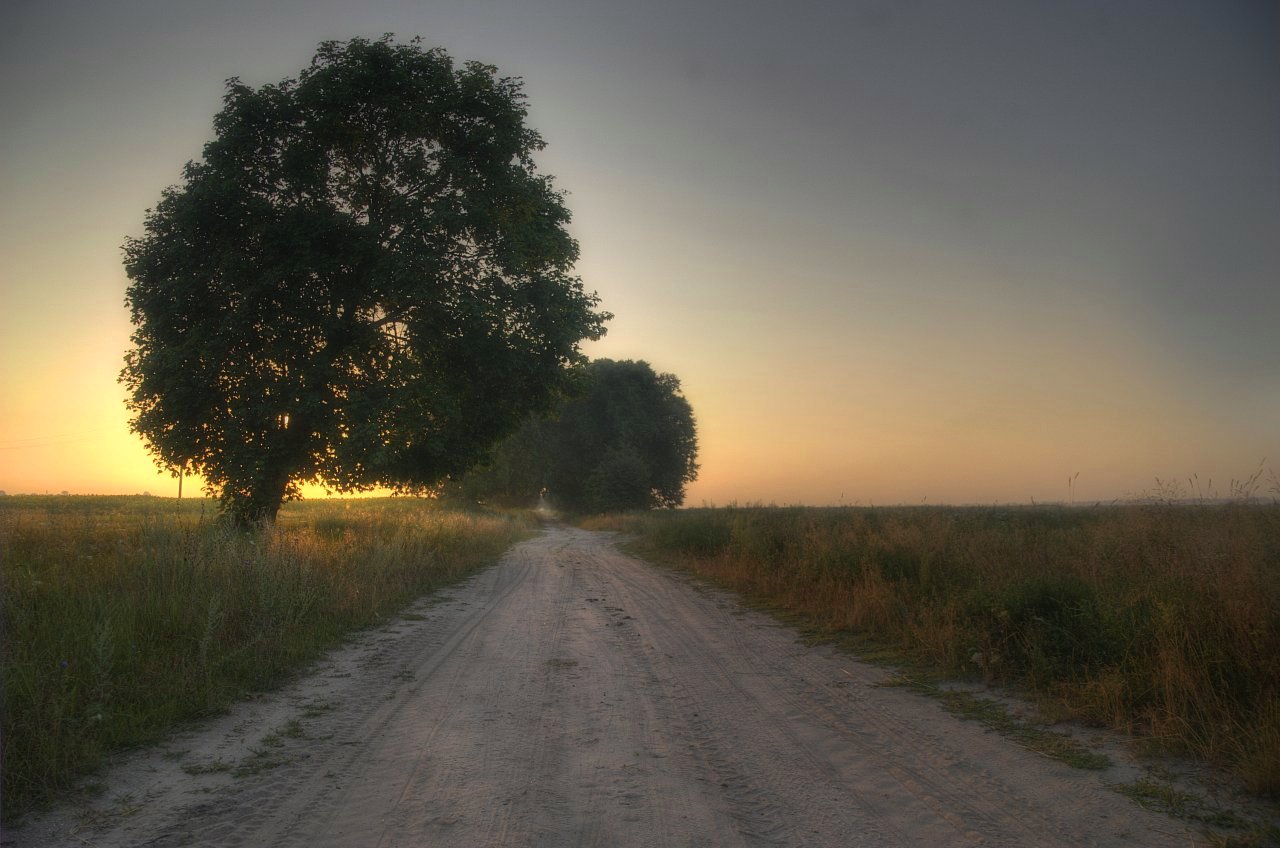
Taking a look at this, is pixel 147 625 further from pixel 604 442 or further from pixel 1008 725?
pixel 604 442

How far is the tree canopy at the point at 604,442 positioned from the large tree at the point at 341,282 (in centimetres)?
3661

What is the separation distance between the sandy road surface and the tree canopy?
4715 cm

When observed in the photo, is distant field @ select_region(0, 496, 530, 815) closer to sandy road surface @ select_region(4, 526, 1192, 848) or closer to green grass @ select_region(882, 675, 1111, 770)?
sandy road surface @ select_region(4, 526, 1192, 848)

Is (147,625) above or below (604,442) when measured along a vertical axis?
below

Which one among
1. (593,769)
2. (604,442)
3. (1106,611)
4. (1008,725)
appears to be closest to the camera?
(593,769)

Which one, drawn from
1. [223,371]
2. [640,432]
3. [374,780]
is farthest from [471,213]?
[640,432]

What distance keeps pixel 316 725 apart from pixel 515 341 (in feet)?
43.3

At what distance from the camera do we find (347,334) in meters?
17.0

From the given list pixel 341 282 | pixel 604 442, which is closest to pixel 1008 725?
pixel 341 282

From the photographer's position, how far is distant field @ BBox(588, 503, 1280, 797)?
16.4 feet

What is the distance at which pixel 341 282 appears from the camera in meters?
16.6

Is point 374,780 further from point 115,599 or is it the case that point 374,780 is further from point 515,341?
point 515,341

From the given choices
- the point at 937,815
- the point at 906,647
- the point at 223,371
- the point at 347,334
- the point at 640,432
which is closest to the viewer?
the point at 937,815

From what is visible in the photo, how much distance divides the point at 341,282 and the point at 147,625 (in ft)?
37.3
